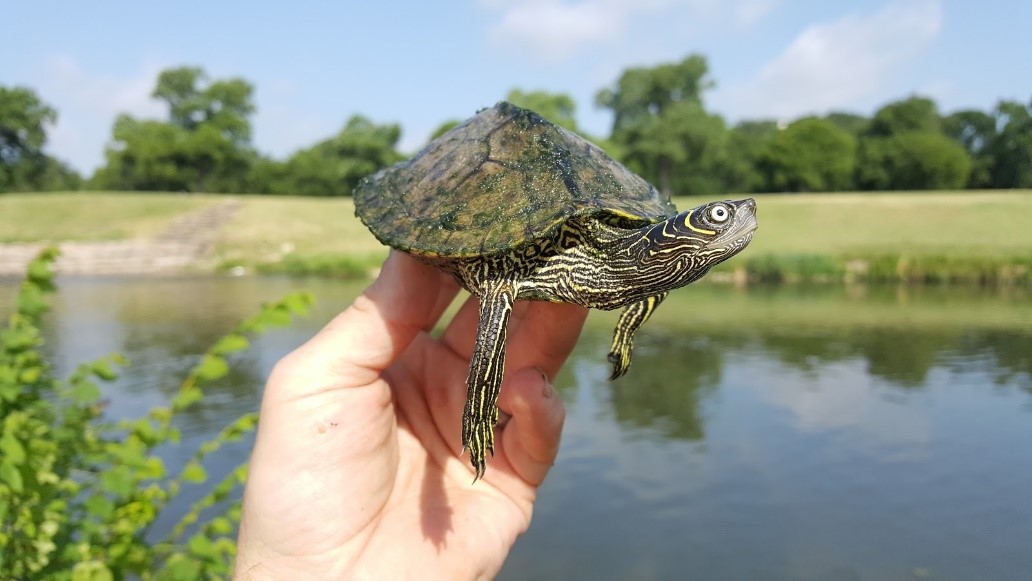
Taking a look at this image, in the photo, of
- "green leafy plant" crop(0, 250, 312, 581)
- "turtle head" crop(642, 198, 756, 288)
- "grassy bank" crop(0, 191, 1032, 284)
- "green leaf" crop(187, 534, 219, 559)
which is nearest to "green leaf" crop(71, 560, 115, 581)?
"green leafy plant" crop(0, 250, 312, 581)

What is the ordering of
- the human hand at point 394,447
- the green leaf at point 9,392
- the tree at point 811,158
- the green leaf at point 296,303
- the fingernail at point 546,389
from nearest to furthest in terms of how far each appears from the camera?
the human hand at point 394,447, the fingernail at point 546,389, the green leaf at point 9,392, the green leaf at point 296,303, the tree at point 811,158

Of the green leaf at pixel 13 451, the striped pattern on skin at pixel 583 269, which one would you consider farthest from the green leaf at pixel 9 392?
the striped pattern on skin at pixel 583 269

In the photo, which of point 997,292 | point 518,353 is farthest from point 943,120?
point 518,353

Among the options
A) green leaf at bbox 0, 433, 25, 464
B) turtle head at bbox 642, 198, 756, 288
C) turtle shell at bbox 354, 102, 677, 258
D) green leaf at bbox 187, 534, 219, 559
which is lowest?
green leaf at bbox 187, 534, 219, 559

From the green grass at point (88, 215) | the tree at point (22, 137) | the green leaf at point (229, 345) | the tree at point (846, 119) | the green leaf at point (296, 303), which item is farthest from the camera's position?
the tree at point (846, 119)

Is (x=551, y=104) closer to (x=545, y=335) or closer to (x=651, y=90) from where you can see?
(x=651, y=90)

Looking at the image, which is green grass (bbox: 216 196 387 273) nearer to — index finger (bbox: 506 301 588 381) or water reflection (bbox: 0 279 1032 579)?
water reflection (bbox: 0 279 1032 579)

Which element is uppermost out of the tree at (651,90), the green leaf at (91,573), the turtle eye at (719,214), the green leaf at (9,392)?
the tree at (651,90)

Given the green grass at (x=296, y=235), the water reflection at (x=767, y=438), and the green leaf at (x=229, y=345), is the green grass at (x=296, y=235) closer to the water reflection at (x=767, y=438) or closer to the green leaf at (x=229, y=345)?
the water reflection at (x=767, y=438)
